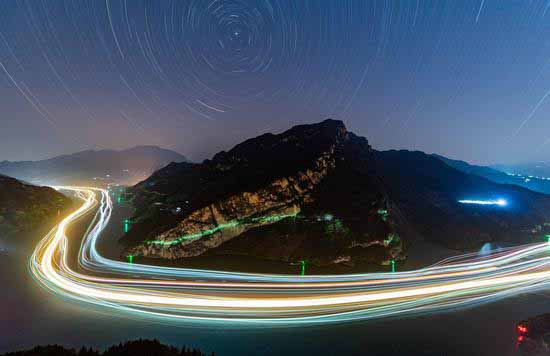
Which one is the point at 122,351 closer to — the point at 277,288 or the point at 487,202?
the point at 277,288

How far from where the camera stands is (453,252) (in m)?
31.0

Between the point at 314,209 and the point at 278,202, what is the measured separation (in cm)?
390

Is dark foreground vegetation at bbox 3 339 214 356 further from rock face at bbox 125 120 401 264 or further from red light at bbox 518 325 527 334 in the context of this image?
rock face at bbox 125 120 401 264

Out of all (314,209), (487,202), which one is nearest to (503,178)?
(487,202)

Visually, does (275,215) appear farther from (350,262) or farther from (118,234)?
(118,234)

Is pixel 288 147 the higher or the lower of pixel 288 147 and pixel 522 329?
the higher

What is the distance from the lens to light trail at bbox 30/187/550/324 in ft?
51.1

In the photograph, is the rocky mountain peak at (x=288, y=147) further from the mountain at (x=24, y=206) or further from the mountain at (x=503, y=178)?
the mountain at (x=503, y=178)

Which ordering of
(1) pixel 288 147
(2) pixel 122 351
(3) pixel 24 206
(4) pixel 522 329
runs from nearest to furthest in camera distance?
(2) pixel 122 351, (4) pixel 522 329, (3) pixel 24 206, (1) pixel 288 147

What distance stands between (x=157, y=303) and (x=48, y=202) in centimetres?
3992

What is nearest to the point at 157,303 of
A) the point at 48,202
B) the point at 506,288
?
the point at 506,288

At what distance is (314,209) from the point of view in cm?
3288

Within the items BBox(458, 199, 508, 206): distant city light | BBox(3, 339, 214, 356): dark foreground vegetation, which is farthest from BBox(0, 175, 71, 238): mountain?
BBox(458, 199, 508, 206): distant city light

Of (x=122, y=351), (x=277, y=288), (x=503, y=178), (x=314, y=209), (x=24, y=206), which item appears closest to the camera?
(x=122, y=351)
